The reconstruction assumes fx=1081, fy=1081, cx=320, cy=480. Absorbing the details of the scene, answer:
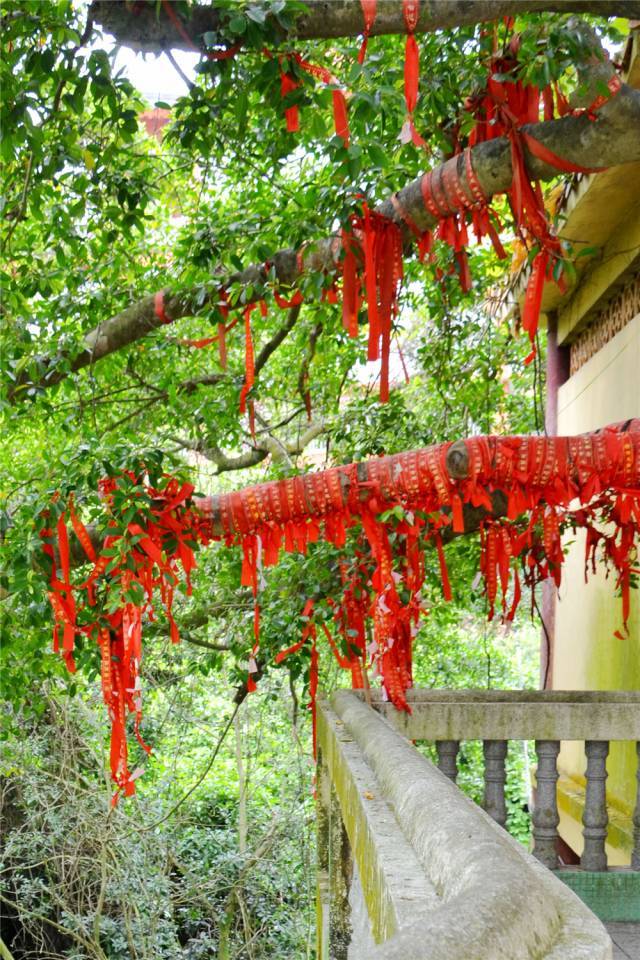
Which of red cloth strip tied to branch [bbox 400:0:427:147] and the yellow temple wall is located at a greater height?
red cloth strip tied to branch [bbox 400:0:427:147]

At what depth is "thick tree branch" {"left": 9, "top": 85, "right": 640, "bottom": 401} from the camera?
3146 mm

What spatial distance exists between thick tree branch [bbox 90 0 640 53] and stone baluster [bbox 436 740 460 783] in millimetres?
2319

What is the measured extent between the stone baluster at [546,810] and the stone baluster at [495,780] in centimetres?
11

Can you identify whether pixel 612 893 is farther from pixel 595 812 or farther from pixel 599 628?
pixel 599 628

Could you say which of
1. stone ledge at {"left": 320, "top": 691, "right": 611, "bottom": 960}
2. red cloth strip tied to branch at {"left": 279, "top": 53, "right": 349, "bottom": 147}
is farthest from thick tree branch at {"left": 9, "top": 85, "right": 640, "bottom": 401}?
stone ledge at {"left": 320, "top": 691, "right": 611, "bottom": 960}

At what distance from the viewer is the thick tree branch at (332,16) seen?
2680mm

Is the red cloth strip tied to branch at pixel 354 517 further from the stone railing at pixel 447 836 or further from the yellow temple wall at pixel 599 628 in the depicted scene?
the yellow temple wall at pixel 599 628

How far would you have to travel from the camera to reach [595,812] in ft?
11.8

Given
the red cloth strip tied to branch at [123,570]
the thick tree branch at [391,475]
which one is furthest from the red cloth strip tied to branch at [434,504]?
the red cloth strip tied to branch at [123,570]

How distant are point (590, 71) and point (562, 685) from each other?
180 inches

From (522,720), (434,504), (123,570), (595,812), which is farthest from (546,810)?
A: (123,570)

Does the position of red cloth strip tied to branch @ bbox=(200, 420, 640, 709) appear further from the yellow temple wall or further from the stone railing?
the yellow temple wall

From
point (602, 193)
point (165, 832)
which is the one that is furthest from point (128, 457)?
point (165, 832)

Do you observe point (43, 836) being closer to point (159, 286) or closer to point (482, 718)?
point (159, 286)
